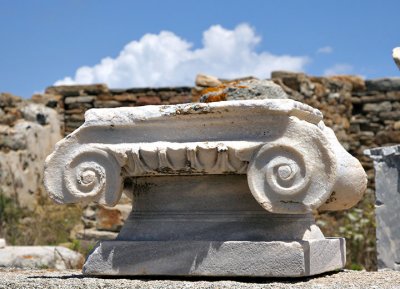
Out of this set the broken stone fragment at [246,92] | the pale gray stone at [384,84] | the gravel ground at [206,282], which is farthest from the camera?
the pale gray stone at [384,84]

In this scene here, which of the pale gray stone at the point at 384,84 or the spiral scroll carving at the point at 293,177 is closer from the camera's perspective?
the spiral scroll carving at the point at 293,177

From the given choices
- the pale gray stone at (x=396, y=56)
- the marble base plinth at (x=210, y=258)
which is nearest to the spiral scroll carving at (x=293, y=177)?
the marble base plinth at (x=210, y=258)

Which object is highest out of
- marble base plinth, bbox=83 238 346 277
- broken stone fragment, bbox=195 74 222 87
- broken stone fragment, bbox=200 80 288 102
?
broken stone fragment, bbox=195 74 222 87

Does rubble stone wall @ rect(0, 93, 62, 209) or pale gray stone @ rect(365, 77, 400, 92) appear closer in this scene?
rubble stone wall @ rect(0, 93, 62, 209)

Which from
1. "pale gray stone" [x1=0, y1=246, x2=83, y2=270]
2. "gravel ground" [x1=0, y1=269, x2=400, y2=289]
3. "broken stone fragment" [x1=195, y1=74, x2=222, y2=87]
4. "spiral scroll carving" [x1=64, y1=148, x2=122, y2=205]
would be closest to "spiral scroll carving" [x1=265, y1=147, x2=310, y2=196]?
"gravel ground" [x1=0, y1=269, x2=400, y2=289]

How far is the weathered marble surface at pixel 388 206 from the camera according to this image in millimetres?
5531

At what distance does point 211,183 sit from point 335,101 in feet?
24.6

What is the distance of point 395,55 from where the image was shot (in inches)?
179

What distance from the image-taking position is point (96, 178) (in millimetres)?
4055

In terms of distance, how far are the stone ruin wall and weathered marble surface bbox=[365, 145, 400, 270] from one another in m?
4.52

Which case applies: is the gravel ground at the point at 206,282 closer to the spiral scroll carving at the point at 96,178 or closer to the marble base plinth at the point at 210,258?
the marble base plinth at the point at 210,258

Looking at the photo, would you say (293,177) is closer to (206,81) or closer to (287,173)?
(287,173)

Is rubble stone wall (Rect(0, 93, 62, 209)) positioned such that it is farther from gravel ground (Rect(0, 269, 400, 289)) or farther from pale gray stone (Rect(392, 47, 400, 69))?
pale gray stone (Rect(392, 47, 400, 69))

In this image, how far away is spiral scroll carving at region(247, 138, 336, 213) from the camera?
146 inches
